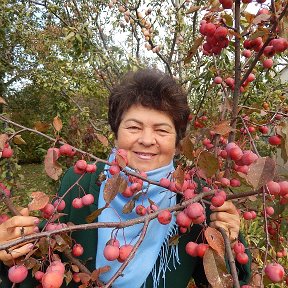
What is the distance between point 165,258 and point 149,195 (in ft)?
0.84

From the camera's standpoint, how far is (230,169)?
113 cm

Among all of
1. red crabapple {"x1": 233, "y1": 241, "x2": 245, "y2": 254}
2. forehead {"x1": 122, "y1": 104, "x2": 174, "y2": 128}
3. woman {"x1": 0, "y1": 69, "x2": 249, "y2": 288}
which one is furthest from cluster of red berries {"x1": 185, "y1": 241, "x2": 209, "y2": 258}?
forehead {"x1": 122, "y1": 104, "x2": 174, "y2": 128}

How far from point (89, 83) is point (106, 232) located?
314 cm

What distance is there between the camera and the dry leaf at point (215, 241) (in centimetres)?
78

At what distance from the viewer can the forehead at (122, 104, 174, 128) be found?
1.41 metres

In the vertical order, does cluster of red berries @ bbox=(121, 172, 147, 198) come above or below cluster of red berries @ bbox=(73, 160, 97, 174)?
below

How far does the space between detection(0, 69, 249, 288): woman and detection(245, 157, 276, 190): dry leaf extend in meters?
0.59

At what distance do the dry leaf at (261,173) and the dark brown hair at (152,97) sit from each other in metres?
0.75

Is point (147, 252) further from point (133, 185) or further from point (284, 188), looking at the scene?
point (284, 188)

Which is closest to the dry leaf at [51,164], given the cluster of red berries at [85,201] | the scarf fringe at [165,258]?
the cluster of red berries at [85,201]

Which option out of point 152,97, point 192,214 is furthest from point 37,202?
point 152,97

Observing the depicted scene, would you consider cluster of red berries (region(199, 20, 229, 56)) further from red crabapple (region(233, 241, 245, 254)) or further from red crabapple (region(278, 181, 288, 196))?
red crabapple (region(233, 241, 245, 254))

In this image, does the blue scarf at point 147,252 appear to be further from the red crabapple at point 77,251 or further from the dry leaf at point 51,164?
the dry leaf at point 51,164

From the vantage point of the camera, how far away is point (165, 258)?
138cm
